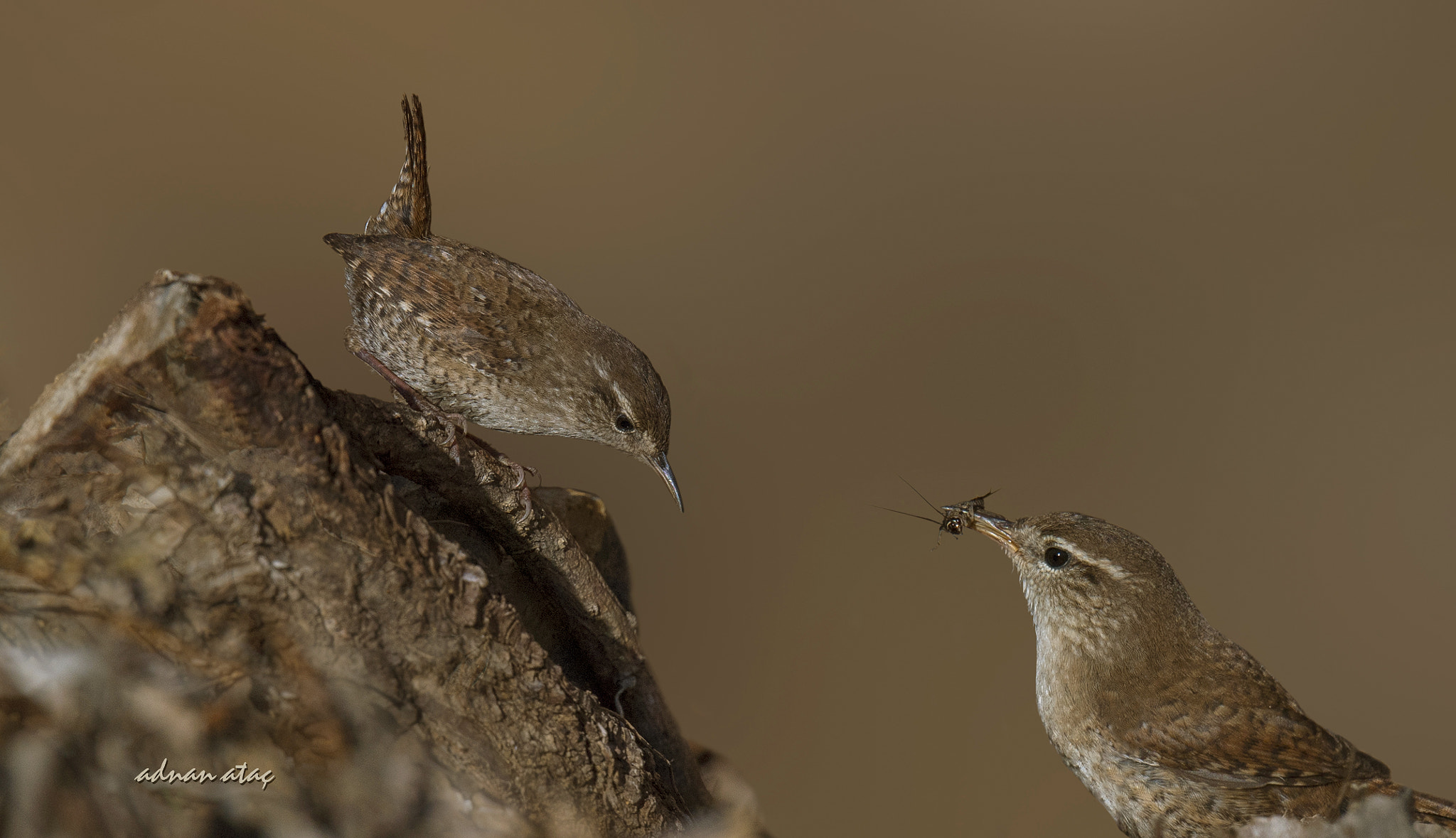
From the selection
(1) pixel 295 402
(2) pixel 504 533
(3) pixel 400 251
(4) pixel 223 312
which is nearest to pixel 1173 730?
(2) pixel 504 533

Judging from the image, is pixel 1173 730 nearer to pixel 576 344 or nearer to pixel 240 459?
pixel 576 344

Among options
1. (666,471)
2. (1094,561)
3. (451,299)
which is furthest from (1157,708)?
(451,299)

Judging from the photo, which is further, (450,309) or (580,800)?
(450,309)

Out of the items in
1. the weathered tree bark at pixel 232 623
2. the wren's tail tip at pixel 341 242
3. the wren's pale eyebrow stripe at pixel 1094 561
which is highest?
the wren's pale eyebrow stripe at pixel 1094 561

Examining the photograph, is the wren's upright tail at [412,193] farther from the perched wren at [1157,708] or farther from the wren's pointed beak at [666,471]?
the perched wren at [1157,708]

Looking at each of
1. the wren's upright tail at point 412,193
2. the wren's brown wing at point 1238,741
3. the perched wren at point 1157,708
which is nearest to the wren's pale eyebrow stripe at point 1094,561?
the perched wren at point 1157,708

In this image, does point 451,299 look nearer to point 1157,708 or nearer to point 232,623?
point 232,623

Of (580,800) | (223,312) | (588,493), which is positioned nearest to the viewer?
(223,312)

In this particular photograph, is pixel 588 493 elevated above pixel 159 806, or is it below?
above
